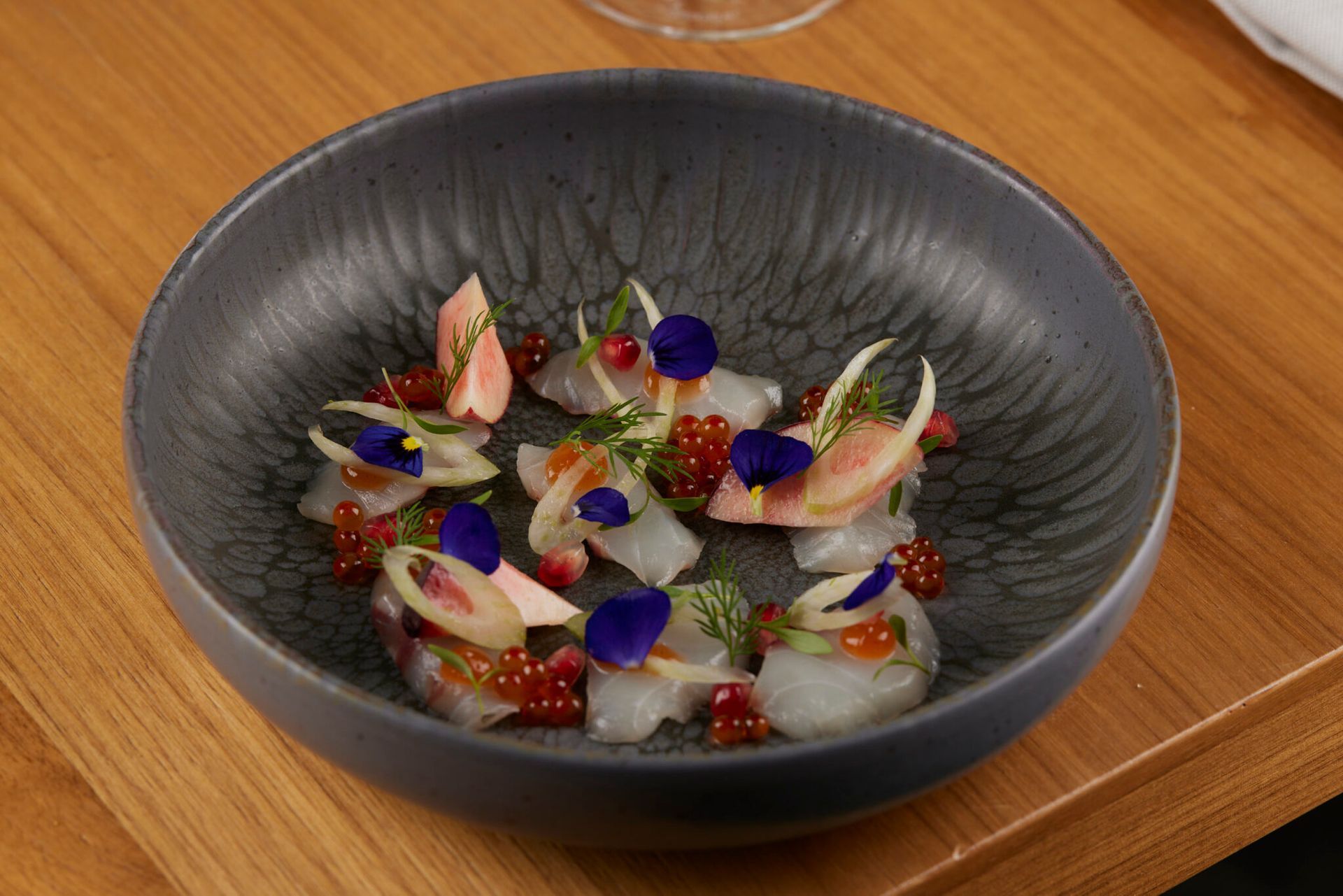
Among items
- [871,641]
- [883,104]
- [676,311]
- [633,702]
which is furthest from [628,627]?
[883,104]

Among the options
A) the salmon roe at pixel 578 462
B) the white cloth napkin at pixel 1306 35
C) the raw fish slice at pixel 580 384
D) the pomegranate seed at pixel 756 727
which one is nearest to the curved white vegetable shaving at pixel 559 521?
the salmon roe at pixel 578 462

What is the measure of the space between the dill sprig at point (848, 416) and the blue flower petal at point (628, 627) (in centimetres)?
20

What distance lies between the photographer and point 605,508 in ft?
3.23

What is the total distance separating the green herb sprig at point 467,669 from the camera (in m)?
0.86

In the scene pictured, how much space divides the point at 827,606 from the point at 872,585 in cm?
5

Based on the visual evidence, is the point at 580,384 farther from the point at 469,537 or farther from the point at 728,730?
the point at 728,730

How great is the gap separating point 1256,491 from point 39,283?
42.1 inches

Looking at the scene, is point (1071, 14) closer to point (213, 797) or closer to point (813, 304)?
point (813, 304)

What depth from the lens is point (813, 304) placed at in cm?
122

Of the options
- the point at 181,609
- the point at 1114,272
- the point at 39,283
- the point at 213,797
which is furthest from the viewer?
the point at 39,283

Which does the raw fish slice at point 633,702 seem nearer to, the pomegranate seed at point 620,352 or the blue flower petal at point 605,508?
the blue flower petal at point 605,508

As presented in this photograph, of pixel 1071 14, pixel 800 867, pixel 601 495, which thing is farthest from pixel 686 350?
pixel 1071 14

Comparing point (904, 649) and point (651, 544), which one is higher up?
point (904, 649)

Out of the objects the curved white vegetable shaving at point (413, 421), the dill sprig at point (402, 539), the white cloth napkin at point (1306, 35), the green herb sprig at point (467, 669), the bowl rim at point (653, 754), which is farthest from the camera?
the white cloth napkin at point (1306, 35)
